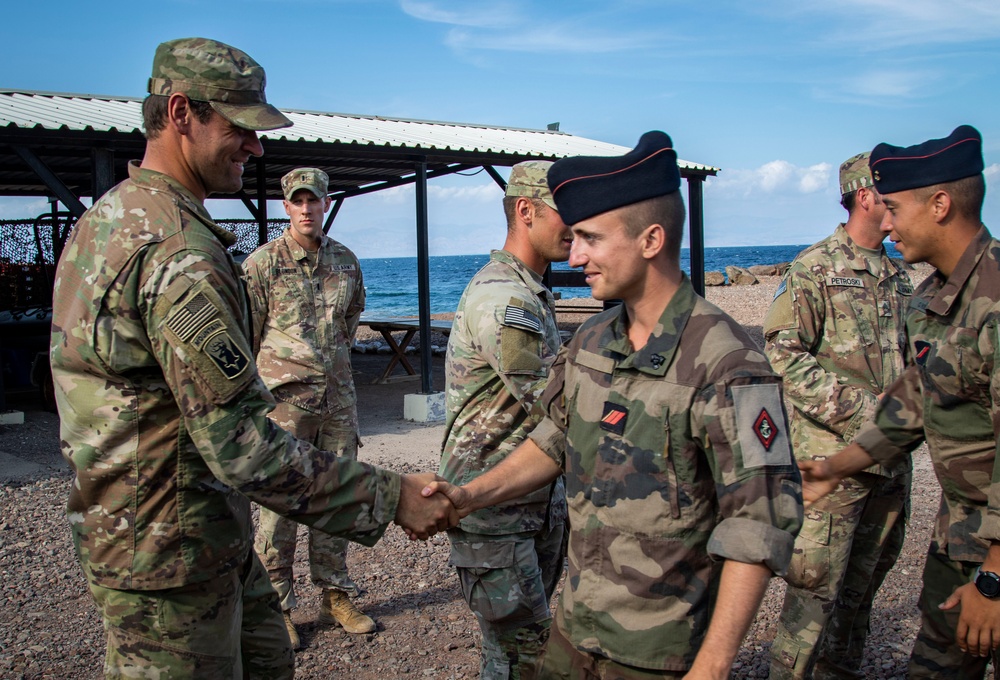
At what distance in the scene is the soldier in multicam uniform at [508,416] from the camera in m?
3.12

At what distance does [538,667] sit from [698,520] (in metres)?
0.65

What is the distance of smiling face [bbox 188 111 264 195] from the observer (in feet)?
8.43

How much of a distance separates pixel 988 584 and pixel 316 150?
883cm

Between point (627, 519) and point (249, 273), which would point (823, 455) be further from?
point (249, 273)

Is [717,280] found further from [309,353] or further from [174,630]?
[174,630]

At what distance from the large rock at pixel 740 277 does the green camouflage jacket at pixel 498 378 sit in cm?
3773

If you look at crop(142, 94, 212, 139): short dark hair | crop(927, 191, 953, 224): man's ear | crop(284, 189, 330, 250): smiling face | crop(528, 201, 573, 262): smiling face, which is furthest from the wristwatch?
crop(284, 189, 330, 250): smiling face

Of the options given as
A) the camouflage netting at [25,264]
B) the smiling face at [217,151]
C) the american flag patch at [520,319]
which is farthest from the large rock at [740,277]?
the smiling face at [217,151]

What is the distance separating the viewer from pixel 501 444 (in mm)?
3250

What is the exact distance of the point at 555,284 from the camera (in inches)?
666

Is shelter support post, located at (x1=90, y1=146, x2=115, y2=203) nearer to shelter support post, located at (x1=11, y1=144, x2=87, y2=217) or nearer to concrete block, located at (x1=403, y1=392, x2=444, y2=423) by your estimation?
shelter support post, located at (x1=11, y1=144, x2=87, y2=217)

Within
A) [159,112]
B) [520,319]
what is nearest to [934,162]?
[520,319]

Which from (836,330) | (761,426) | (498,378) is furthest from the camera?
(836,330)

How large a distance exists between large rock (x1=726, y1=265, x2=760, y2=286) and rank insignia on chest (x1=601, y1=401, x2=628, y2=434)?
127 ft
